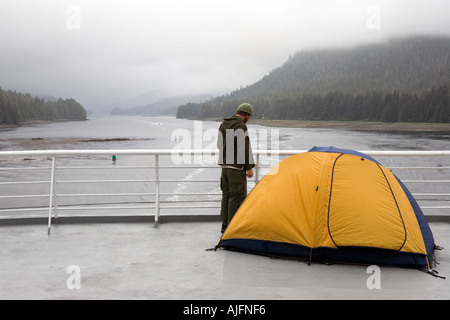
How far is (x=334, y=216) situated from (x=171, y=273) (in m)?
1.66

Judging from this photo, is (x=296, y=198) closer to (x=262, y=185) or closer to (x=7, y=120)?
(x=262, y=185)

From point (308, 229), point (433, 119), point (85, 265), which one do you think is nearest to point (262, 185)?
point (308, 229)

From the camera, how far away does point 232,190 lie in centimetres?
434

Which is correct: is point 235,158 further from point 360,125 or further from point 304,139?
point 360,125

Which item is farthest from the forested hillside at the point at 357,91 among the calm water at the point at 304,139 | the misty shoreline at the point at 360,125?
the calm water at the point at 304,139

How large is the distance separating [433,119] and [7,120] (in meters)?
106

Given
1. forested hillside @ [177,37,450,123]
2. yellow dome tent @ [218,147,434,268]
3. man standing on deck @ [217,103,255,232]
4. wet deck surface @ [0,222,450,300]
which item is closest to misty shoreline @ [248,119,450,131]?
forested hillside @ [177,37,450,123]

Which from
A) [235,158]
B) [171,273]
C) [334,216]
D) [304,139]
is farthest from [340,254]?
[304,139]

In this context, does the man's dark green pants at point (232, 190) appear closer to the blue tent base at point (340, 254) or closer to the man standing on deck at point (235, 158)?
the man standing on deck at point (235, 158)

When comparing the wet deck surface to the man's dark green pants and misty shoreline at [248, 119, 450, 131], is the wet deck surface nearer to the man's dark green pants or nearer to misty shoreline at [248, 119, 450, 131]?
the man's dark green pants
